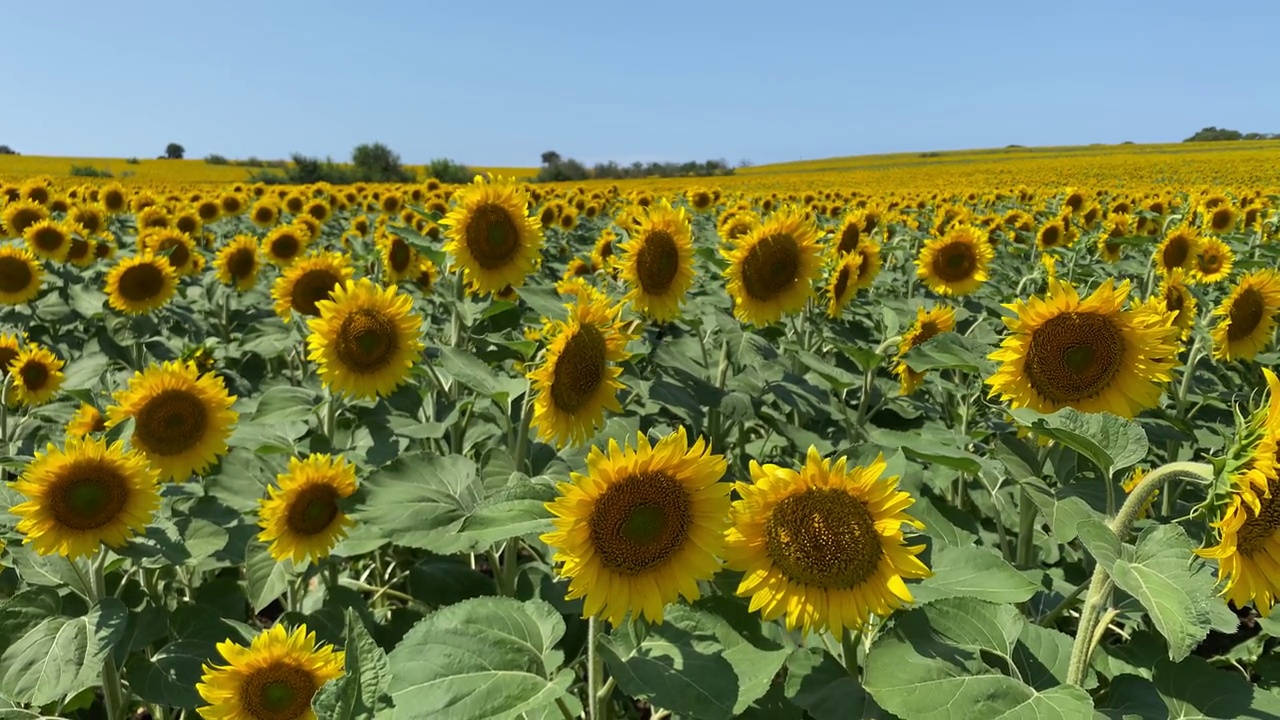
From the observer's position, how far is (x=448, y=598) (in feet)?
9.87

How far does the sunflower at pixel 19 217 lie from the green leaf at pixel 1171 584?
9.98 metres

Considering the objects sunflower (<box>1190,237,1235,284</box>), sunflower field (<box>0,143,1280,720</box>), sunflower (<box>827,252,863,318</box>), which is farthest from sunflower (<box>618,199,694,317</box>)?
sunflower (<box>1190,237,1235,284</box>)

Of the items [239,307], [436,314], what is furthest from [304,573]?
[239,307]

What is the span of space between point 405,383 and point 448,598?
3.55ft

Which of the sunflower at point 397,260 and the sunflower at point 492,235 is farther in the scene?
the sunflower at point 397,260

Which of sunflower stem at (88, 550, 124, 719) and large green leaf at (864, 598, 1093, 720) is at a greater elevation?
large green leaf at (864, 598, 1093, 720)

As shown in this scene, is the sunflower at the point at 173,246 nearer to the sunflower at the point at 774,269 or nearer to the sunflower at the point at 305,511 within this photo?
the sunflower at the point at 305,511

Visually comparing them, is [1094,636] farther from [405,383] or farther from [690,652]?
[405,383]

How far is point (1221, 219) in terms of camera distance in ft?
29.2

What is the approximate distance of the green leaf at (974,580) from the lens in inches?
74.7

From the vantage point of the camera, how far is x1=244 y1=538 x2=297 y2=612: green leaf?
2.81 m

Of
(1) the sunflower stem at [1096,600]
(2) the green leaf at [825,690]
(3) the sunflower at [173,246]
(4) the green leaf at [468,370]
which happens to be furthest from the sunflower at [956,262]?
(3) the sunflower at [173,246]

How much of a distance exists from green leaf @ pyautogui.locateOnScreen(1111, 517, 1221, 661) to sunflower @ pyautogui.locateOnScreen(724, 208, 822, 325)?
243cm

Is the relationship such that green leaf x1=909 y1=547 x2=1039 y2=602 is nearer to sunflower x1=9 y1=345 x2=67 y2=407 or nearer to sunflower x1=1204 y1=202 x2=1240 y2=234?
sunflower x1=9 y1=345 x2=67 y2=407
